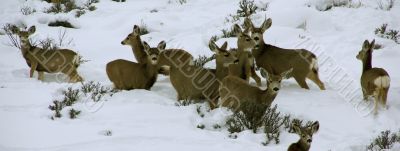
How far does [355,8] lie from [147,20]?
5434mm

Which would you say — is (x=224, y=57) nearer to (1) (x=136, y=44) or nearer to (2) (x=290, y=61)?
(2) (x=290, y=61)

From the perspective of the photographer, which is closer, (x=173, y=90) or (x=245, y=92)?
(x=245, y=92)

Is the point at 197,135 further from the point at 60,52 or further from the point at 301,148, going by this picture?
the point at 60,52

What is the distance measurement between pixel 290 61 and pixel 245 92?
1854 millimetres

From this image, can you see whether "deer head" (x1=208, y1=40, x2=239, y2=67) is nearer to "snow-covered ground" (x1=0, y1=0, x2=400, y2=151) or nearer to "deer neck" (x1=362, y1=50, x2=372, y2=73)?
"snow-covered ground" (x1=0, y1=0, x2=400, y2=151)

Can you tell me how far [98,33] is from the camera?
13922 mm

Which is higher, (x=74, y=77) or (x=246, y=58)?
(x=246, y=58)

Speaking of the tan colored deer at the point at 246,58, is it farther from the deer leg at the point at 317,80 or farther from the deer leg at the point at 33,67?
the deer leg at the point at 33,67

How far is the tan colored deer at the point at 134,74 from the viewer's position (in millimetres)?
9539

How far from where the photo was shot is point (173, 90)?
970 centimetres

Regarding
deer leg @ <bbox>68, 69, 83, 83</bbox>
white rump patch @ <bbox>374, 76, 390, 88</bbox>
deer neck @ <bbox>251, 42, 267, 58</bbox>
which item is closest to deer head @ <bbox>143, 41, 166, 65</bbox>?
deer leg @ <bbox>68, 69, 83, 83</bbox>

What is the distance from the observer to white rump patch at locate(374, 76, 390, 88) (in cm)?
832

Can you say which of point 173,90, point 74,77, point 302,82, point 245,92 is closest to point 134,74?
point 173,90

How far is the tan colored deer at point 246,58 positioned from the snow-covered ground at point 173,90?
683 mm
